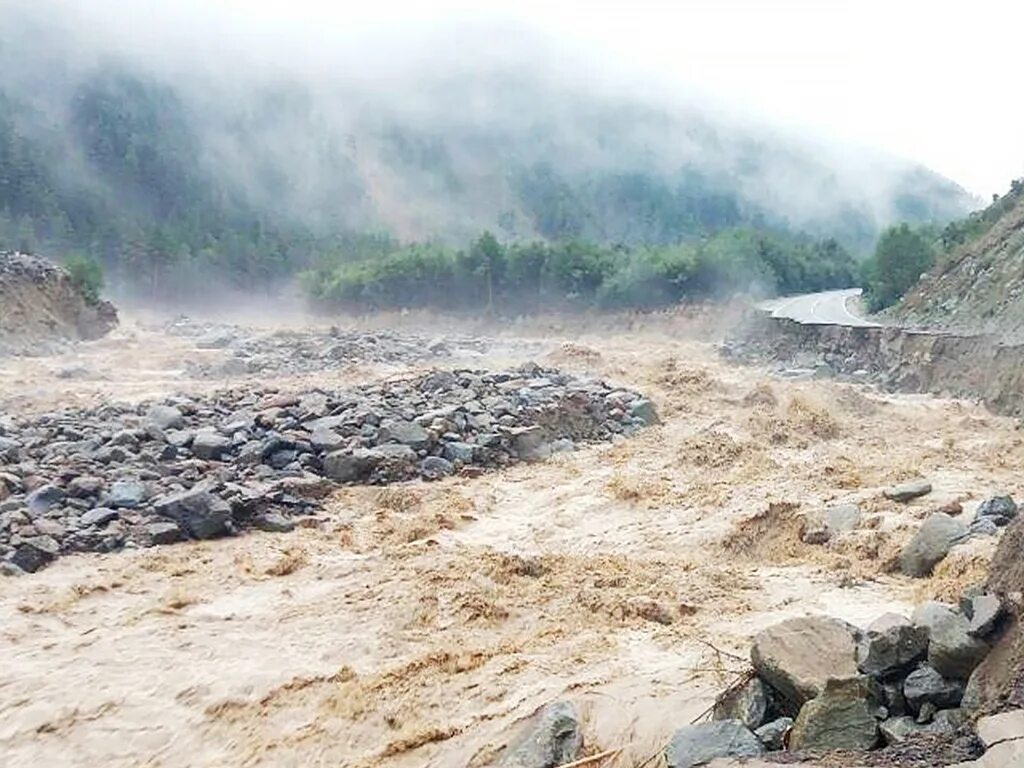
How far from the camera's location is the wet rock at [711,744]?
17.6ft

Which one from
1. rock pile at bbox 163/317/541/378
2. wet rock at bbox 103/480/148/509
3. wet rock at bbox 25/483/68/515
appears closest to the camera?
wet rock at bbox 25/483/68/515

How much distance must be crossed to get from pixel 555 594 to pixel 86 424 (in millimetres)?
9746

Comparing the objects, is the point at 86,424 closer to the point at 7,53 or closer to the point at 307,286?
the point at 307,286

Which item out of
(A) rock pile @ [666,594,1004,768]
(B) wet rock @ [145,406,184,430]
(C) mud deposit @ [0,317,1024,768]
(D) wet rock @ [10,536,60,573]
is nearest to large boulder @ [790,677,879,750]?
(A) rock pile @ [666,594,1004,768]

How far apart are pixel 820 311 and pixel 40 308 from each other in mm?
27297

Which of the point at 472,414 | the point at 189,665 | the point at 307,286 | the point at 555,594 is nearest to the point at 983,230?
the point at 472,414

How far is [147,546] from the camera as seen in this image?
39.1 feet

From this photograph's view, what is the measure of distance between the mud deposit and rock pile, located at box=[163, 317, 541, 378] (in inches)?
572

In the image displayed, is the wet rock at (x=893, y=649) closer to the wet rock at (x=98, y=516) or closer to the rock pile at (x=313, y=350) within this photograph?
the wet rock at (x=98, y=516)

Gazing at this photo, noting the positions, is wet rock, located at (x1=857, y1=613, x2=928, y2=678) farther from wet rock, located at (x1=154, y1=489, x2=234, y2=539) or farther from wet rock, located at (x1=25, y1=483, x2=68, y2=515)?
wet rock, located at (x1=25, y1=483, x2=68, y2=515)

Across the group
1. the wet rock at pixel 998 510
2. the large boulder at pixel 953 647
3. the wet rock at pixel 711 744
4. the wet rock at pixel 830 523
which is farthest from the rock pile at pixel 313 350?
the large boulder at pixel 953 647

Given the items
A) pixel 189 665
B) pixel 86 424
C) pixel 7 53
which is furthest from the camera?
pixel 7 53

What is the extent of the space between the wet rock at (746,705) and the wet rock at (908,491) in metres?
6.59

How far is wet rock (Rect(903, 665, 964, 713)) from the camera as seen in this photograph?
544 centimetres
